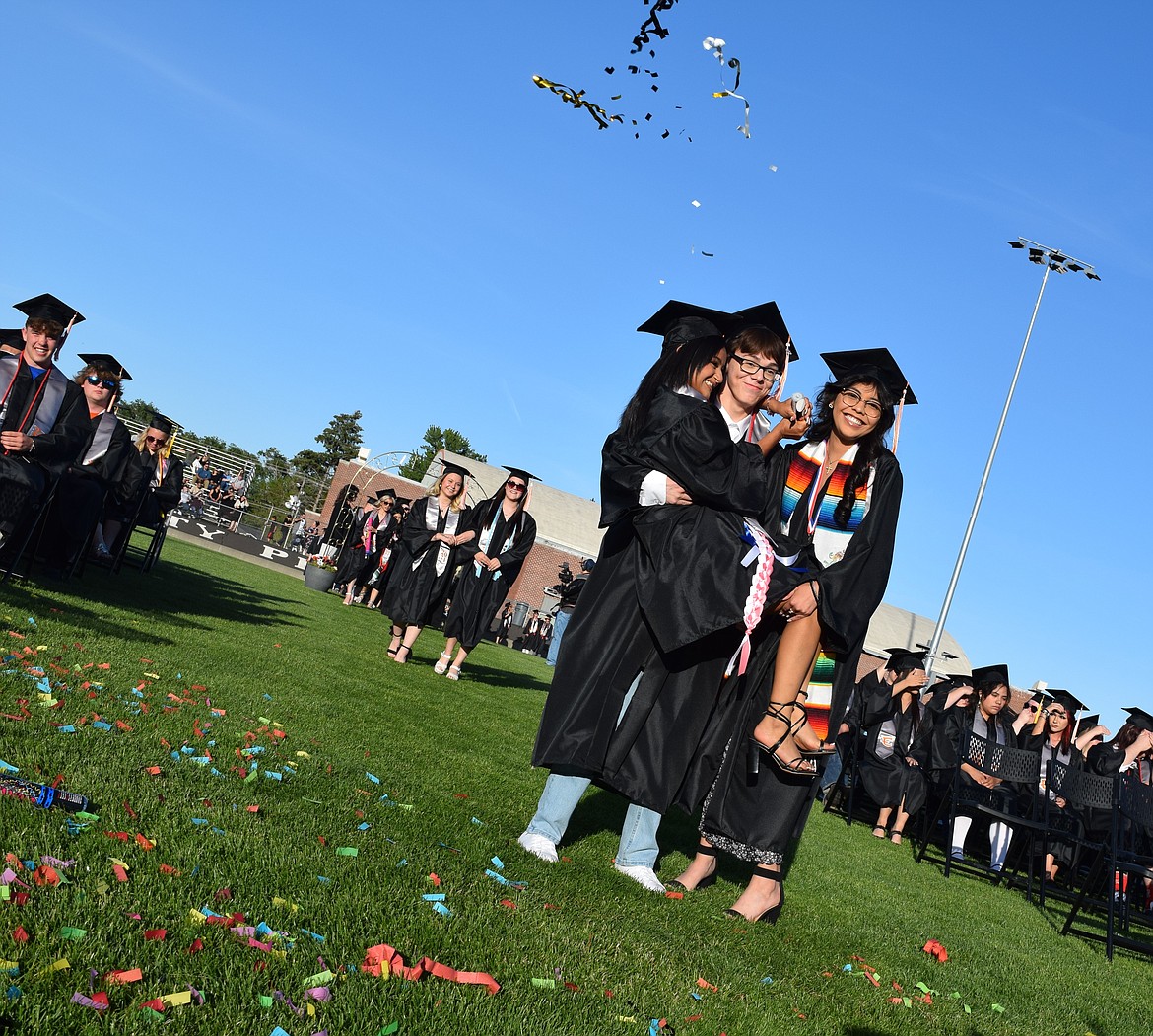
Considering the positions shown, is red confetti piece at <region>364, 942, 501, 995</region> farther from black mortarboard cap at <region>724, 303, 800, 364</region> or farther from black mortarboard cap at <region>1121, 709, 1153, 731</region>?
black mortarboard cap at <region>1121, 709, 1153, 731</region>

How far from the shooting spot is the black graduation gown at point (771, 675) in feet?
13.2

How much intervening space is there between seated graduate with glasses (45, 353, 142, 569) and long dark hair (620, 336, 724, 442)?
5407 mm

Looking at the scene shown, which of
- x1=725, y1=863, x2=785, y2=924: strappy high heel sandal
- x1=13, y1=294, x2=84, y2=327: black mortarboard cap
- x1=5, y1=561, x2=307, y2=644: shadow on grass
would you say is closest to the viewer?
x1=725, y1=863, x2=785, y2=924: strappy high heel sandal

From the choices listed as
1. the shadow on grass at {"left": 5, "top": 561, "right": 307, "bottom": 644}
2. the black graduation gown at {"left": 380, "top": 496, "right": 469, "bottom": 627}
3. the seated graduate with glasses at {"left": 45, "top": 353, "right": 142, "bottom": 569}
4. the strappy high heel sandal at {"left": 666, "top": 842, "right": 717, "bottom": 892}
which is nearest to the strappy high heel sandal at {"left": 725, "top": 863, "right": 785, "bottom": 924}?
the strappy high heel sandal at {"left": 666, "top": 842, "right": 717, "bottom": 892}

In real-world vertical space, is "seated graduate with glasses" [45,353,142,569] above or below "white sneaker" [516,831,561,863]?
above

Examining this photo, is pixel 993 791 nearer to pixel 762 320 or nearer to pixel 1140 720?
pixel 1140 720

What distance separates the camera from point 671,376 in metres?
4.22

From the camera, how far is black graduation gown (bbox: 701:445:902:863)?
402 centimetres

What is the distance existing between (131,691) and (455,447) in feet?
253

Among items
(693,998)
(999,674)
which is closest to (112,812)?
(693,998)

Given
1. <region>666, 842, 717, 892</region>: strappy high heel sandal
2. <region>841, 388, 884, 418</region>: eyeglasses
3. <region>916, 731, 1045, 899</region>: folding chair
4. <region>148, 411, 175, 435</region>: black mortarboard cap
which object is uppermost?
<region>841, 388, 884, 418</region>: eyeglasses

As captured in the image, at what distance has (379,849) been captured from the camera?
315 centimetres

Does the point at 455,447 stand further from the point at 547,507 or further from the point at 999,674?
the point at 999,674

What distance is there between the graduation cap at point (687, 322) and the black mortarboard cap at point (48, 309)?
198 inches
